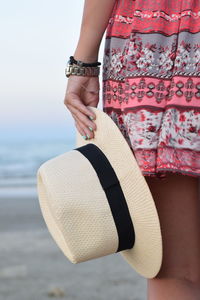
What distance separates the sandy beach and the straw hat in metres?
1.32

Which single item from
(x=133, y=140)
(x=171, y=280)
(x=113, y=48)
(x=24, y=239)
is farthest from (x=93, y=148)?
(x=24, y=239)

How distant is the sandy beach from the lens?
268 cm

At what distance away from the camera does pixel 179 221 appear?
1324 millimetres

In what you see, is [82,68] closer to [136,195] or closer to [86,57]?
[86,57]

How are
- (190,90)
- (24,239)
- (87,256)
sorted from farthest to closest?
(24,239), (87,256), (190,90)

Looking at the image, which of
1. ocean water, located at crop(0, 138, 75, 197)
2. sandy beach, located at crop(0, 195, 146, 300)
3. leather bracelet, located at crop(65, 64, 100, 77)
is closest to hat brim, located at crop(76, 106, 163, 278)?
leather bracelet, located at crop(65, 64, 100, 77)

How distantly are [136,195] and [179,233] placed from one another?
0.12 metres

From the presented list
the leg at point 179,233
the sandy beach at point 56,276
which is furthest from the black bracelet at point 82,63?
the sandy beach at point 56,276

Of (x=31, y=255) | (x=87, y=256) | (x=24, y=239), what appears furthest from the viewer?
(x=24, y=239)

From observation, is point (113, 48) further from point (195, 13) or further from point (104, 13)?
point (195, 13)

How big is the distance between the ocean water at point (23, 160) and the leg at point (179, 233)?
6083mm

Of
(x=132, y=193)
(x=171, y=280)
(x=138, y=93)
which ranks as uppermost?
(x=138, y=93)

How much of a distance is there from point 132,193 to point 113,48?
1.11 ft

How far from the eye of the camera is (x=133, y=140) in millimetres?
1326
